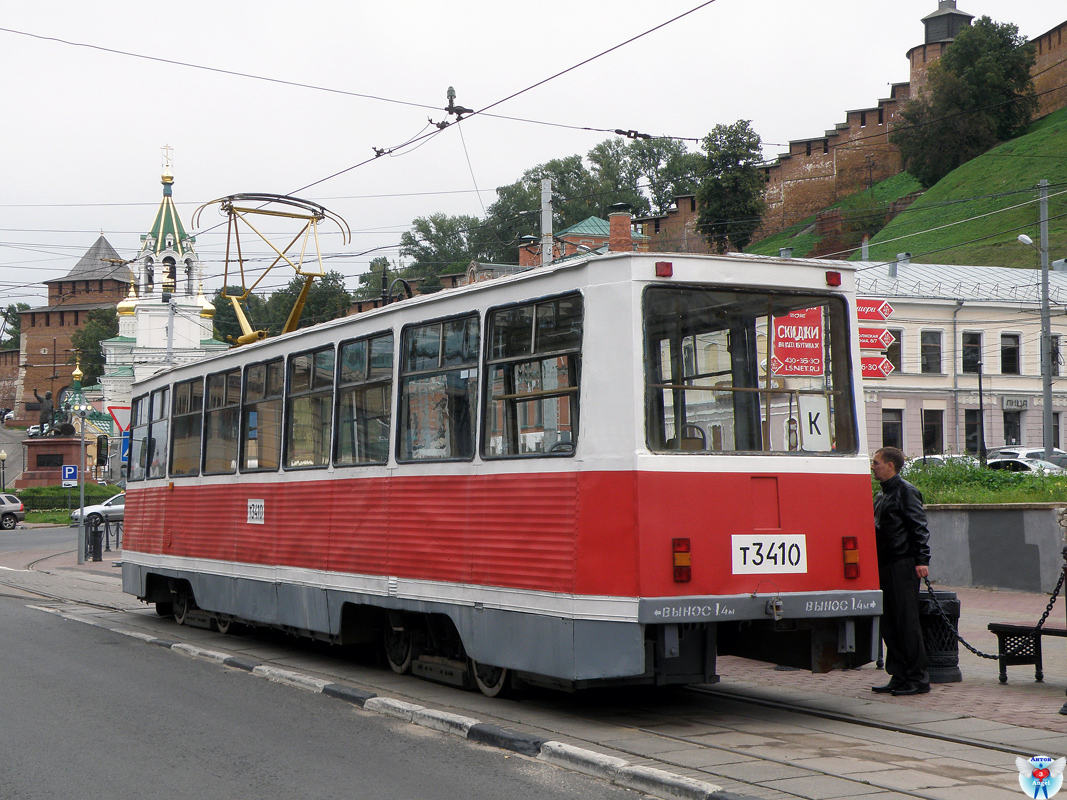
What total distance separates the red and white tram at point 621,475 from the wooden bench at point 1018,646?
1.79 meters

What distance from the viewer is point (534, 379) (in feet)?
30.0

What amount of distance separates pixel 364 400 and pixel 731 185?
240 feet

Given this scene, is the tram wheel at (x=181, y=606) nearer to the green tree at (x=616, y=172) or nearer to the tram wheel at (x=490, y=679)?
the tram wheel at (x=490, y=679)

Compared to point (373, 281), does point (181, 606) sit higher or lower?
lower

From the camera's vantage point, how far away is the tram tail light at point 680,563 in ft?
27.4

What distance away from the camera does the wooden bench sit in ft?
33.6

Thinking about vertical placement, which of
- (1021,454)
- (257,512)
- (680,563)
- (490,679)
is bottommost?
(490,679)

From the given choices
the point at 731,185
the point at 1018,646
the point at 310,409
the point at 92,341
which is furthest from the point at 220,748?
the point at 92,341

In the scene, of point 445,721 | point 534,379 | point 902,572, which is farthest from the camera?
point 902,572

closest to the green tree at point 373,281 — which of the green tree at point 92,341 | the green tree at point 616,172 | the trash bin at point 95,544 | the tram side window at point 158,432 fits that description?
the green tree at point 616,172

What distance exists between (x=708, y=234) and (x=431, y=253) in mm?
23160

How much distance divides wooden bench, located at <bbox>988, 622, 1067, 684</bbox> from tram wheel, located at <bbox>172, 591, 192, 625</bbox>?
9.85m

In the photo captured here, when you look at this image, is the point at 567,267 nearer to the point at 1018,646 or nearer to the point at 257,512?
the point at 1018,646

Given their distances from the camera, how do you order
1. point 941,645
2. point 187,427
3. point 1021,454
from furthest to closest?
point 1021,454
point 187,427
point 941,645
